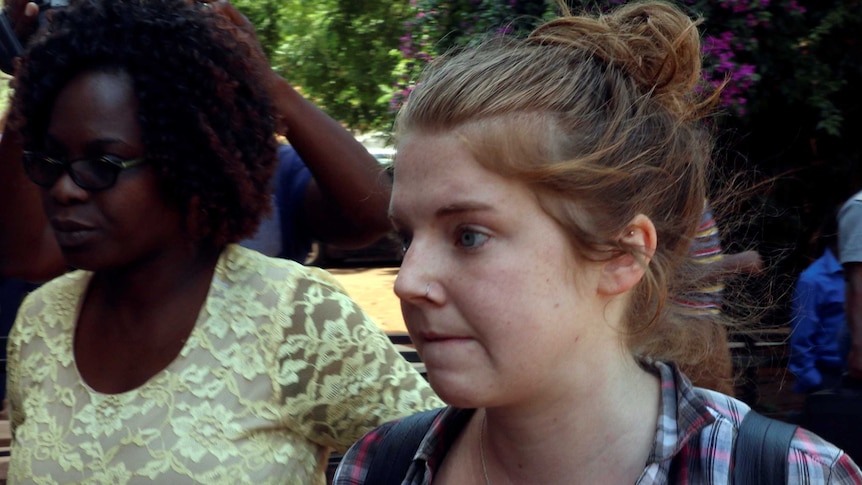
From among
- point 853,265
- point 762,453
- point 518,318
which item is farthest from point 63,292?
point 853,265

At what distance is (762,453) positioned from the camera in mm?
1386

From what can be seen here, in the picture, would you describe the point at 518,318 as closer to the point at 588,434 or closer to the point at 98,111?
the point at 588,434

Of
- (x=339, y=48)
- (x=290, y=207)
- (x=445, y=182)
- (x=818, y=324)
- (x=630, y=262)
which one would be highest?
(x=445, y=182)

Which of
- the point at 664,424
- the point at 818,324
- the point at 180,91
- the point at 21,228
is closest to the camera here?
the point at 664,424

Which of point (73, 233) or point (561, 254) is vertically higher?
point (561, 254)

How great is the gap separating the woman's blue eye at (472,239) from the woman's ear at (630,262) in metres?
0.20

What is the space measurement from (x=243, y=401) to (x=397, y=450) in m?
0.37

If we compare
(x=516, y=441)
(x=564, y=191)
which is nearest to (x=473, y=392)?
(x=516, y=441)

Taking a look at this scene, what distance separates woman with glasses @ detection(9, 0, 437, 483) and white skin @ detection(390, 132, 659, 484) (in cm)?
49

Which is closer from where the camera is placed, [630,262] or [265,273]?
[630,262]

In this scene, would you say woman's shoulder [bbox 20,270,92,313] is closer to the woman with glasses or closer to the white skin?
the woman with glasses

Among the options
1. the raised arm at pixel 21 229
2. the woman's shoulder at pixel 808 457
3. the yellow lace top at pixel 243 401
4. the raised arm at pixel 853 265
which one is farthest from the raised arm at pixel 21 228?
the raised arm at pixel 853 265

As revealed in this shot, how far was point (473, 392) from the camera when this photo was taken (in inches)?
56.4

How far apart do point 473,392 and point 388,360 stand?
22.9 inches
